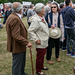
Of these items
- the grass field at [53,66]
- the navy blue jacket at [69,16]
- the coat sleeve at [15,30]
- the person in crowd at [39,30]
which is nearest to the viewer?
the coat sleeve at [15,30]

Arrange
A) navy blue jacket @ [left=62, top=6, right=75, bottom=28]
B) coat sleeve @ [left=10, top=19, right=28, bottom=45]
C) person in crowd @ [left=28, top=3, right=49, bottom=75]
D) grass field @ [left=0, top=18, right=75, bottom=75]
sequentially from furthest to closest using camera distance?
A: navy blue jacket @ [left=62, top=6, right=75, bottom=28], grass field @ [left=0, top=18, right=75, bottom=75], person in crowd @ [left=28, top=3, right=49, bottom=75], coat sleeve @ [left=10, top=19, right=28, bottom=45]

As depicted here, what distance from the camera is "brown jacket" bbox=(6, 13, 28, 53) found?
256 cm

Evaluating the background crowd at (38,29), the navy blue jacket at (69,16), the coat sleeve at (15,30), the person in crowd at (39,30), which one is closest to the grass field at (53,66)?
the background crowd at (38,29)

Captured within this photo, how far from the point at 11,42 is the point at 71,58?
2.72m

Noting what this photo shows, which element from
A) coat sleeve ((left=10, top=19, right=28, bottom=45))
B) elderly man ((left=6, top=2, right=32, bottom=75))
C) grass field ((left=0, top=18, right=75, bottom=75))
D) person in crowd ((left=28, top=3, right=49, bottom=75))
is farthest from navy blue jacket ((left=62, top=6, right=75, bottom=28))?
coat sleeve ((left=10, top=19, right=28, bottom=45))

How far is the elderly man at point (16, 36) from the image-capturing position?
2.56 metres

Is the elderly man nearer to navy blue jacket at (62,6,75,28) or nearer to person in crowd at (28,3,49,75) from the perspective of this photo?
person in crowd at (28,3,49,75)

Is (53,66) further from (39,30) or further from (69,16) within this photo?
(69,16)

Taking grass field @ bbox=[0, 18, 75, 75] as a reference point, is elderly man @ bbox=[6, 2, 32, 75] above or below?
above

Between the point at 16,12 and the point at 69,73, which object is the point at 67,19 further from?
the point at 16,12

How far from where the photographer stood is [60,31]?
3984 mm

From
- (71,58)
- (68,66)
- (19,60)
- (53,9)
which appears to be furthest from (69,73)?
(53,9)

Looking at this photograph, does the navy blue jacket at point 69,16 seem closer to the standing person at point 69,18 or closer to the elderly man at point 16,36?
the standing person at point 69,18

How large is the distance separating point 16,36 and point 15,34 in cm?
5
